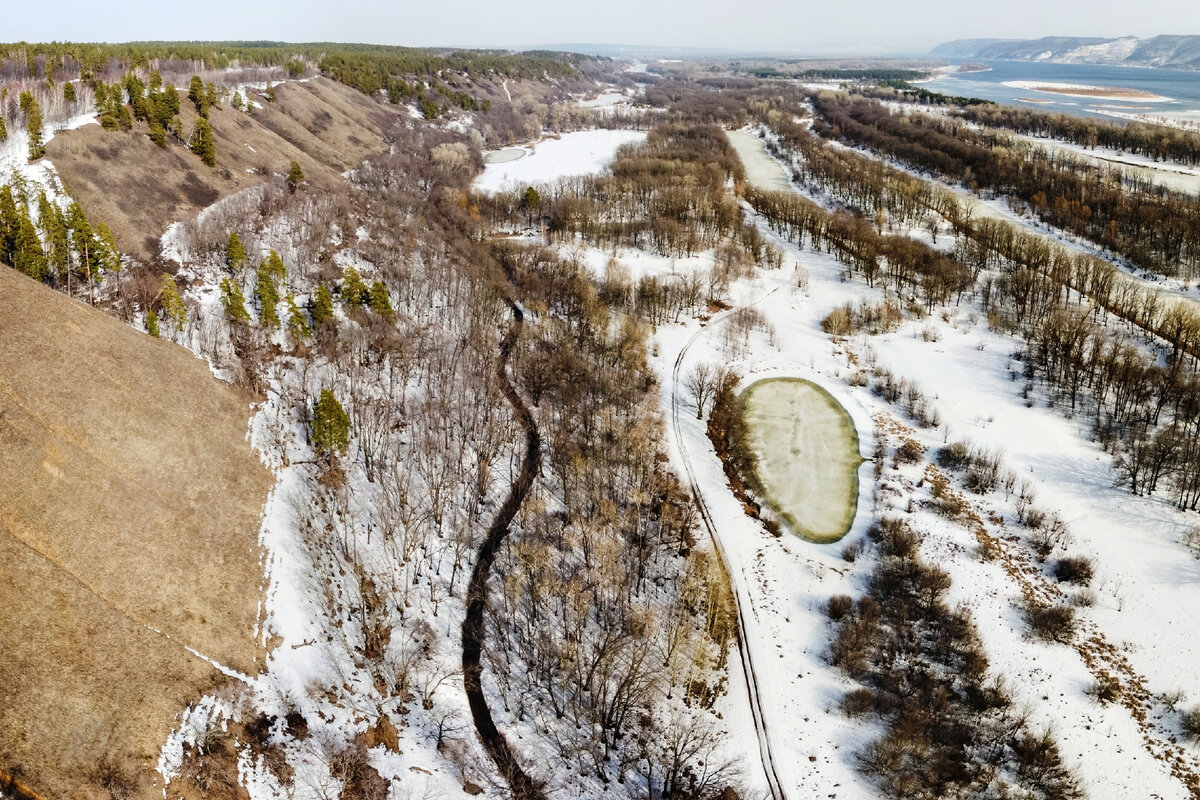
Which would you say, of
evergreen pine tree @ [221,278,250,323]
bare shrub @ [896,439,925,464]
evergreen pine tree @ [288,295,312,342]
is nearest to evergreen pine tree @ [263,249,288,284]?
evergreen pine tree @ [288,295,312,342]

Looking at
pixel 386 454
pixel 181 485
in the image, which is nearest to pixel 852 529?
pixel 386 454

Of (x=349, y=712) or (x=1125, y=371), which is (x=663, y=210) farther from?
(x=349, y=712)

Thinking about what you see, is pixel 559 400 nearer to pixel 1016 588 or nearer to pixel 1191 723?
pixel 1016 588

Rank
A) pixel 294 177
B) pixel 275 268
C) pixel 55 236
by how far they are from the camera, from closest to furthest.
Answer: pixel 55 236
pixel 275 268
pixel 294 177

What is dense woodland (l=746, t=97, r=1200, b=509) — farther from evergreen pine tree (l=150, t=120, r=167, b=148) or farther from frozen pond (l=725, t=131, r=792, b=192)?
evergreen pine tree (l=150, t=120, r=167, b=148)

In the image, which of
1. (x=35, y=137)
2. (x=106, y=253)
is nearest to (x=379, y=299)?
(x=106, y=253)

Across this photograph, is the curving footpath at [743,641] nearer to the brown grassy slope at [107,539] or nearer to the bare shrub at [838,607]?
the bare shrub at [838,607]
